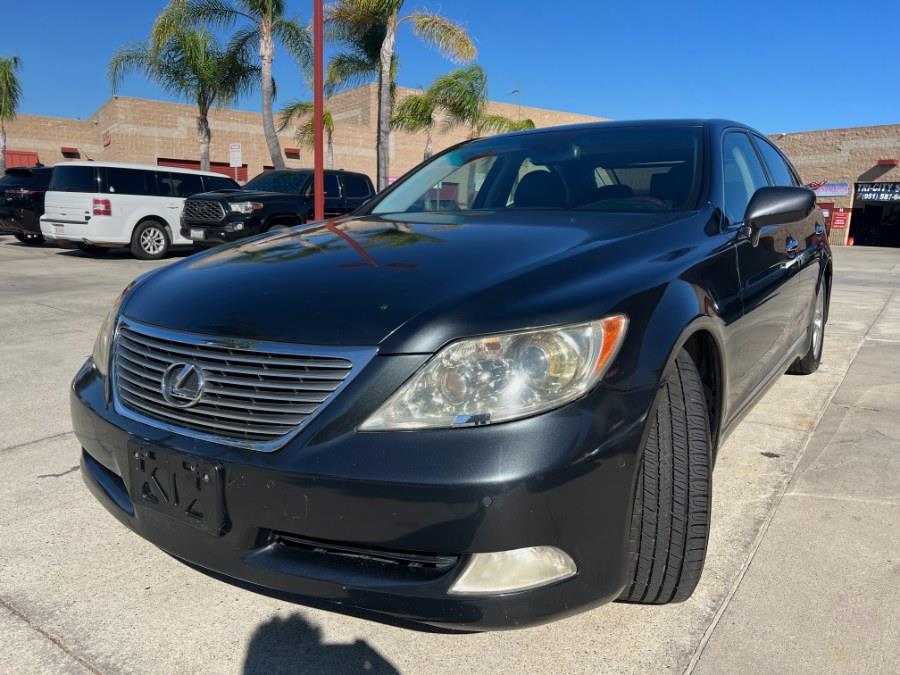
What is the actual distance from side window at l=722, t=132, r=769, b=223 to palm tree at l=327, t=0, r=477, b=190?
15505 millimetres

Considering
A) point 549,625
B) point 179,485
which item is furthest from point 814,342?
point 179,485

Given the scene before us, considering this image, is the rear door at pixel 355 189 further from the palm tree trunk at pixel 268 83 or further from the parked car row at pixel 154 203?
the palm tree trunk at pixel 268 83

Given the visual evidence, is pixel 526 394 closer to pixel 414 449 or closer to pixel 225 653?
pixel 414 449

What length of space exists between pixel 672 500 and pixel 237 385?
1.16 meters

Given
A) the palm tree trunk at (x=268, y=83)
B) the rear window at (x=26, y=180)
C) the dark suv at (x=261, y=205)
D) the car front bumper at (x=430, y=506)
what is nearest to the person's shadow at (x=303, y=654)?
the car front bumper at (x=430, y=506)

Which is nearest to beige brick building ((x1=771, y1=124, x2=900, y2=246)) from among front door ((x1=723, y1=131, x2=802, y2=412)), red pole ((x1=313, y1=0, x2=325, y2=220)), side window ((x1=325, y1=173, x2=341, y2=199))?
side window ((x1=325, y1=173, x2=341, y2=199))

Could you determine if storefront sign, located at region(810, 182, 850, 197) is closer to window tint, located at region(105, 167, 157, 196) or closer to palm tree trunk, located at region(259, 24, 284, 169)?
palm tree trunk, located at region(259, 24, 284, 169)

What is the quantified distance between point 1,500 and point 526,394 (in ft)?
7.73

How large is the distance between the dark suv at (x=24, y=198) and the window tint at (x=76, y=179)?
6.50 ft

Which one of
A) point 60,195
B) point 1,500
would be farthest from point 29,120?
point 1,500

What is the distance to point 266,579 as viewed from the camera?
171 centimetres

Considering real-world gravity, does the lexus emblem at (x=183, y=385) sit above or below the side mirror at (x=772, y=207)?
below

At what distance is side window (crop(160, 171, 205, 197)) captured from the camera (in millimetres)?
13117

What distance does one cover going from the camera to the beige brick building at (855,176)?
31672mm
